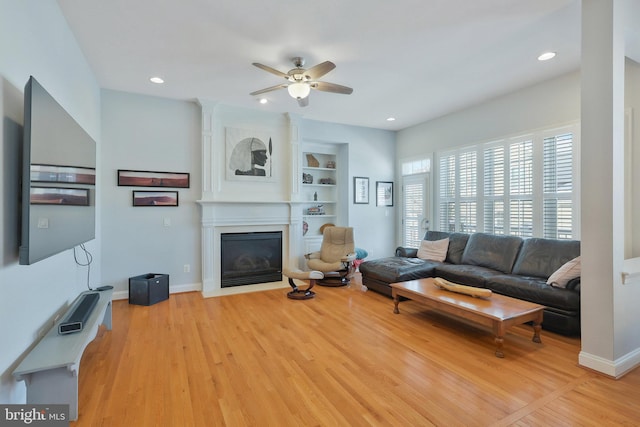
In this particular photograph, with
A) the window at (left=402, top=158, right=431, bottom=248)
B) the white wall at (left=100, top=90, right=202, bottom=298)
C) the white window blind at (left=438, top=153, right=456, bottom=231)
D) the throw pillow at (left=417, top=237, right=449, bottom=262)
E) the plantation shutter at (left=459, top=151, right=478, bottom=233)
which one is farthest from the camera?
the window at (left=402, top=158, right=431, bottom=248)

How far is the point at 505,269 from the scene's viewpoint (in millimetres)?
3896

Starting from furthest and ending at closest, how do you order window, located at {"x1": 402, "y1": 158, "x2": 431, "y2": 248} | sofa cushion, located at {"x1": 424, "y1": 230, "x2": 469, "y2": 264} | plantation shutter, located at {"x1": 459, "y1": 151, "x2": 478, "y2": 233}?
window, located at {"x1": 402, "y1": 158, "x2": 431, "y2": 248}, plantation shutter, located at {"x1": 459, "y1": 151, "x2": 478, "y2": 233}, sofa cushion, located at {"x1": 424, "y1": 230, "x2": 469, "y2": 264}

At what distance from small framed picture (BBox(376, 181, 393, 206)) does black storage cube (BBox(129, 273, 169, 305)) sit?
421cm

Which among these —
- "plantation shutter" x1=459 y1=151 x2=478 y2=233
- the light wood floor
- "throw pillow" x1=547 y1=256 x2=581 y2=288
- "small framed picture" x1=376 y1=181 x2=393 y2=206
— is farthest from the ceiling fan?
"small framed picture" x1=376 y1=181 x2=393 y2=206

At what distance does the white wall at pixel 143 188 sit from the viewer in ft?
13.3

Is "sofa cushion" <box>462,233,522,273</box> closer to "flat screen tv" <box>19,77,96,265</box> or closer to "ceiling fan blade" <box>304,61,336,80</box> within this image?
"ceiling fan blade" <box>304,61,336,80</box>

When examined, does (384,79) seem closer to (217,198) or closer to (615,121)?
(615,121)

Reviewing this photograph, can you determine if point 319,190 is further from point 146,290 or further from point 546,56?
point 546,56

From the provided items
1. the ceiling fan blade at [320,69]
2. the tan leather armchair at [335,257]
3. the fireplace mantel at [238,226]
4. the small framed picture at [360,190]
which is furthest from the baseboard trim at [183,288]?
the ceiling fan blade at [320,69]

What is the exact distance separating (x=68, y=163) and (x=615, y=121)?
13.1ft

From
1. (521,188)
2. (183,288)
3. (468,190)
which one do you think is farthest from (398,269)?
(183,288)

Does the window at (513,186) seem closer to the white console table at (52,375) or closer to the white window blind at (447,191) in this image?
the white window blind at (447,191)

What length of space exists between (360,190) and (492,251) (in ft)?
8.69

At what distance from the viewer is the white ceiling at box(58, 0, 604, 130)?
241cm
